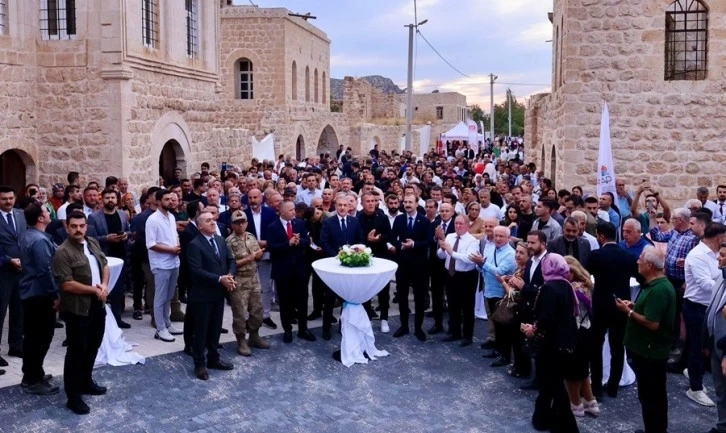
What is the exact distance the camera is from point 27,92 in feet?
44.9

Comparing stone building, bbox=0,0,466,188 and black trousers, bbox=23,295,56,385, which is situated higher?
stone building, bbox=0,0,466,188

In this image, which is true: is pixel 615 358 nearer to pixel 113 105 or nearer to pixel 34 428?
pixel 34 428

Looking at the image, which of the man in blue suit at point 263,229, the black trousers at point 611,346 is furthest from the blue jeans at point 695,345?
the man in blue suit at point 263,229

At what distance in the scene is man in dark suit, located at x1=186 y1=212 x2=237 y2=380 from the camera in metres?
7.98

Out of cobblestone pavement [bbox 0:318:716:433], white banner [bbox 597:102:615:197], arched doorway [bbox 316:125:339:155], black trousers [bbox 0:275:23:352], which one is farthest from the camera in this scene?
arched doorway [bbox 316:125:339:155]

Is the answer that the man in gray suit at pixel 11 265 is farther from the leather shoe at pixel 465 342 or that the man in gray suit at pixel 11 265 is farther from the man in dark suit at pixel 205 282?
the leather shoe at pixel 465 342

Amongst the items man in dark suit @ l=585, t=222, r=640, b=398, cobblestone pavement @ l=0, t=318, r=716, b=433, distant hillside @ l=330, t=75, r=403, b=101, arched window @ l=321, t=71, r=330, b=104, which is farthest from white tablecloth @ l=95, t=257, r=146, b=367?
distant hillside @ l=330, t=75, r=403, b=101

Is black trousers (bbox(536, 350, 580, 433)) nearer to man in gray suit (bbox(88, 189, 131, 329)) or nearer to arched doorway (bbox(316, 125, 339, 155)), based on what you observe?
man in gray suit (bbox(88, 189, 131, 329))

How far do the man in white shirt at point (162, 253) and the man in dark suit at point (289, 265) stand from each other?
3.89ft

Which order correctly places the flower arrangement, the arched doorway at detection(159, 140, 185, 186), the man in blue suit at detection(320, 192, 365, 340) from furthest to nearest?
the arched doorway at detection(159, 140, 185, 186) → the man in blue suit at detection(320, 192, 365, 340) → the flower arrangement

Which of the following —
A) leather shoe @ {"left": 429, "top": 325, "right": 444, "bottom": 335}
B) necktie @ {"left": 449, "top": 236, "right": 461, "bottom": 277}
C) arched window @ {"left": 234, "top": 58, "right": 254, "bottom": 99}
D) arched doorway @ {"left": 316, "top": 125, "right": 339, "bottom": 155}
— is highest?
arched window @ {"left": 234, "top": 58, "right": 254, "bottom": 99}

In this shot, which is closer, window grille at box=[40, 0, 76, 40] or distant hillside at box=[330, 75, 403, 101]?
window grille at box=[40, 0, 76, 40]

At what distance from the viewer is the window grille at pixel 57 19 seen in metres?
13.9

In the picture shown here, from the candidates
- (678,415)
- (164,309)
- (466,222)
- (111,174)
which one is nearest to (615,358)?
(678,415)
